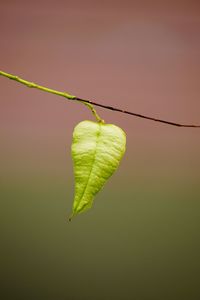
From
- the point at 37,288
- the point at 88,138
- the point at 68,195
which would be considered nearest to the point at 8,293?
the point at 37,288

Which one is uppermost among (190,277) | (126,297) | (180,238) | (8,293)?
(180,238)

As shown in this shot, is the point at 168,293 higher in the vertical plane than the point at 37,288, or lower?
higher

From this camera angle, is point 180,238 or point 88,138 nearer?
point 88,138

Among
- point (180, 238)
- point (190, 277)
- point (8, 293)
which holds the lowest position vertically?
point (8, 293)

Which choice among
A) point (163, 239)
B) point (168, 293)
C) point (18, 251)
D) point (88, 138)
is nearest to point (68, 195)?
point (18, 251)

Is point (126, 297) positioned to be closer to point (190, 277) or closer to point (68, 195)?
point (190, 277)

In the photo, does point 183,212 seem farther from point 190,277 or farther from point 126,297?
point 126,297
